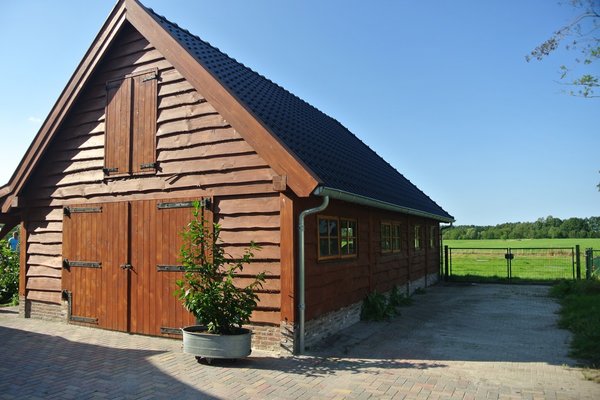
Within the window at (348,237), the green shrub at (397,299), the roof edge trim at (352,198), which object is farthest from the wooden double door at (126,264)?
the green shrub at (397,299)

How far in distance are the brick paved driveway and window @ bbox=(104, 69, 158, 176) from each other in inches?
129

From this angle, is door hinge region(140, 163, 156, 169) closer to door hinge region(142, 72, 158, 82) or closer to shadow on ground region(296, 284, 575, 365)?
door hinge region(142, 72, 158, 82)

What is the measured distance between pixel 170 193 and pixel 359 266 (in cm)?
422

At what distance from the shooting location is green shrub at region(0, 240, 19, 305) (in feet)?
45.0

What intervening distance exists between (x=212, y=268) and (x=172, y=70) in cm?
401

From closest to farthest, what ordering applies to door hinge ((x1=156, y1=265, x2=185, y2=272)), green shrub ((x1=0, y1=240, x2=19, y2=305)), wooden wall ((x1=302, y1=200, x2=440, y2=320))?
wooden wall ((x1=302, y1=200, x2=440, y2=320)), door hinge ((x1=156, y1=265, x2=185, y2=272)), green shrub ((x1=0, y1=240, x2=19, y2=305))

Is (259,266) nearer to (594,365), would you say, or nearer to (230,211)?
(230,211)

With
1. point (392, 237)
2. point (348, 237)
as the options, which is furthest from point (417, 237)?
point (348, 237)

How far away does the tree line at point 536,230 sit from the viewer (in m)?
56.0

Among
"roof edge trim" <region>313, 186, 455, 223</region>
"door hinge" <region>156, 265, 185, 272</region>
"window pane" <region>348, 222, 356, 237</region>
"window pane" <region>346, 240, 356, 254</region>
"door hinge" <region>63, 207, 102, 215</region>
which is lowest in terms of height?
"door hinge" <region>156, 265, 185, 272</region>

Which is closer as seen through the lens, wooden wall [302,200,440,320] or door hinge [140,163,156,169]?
wooden wall [302,200,440,320]

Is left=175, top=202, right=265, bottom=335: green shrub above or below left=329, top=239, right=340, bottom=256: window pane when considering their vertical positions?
below

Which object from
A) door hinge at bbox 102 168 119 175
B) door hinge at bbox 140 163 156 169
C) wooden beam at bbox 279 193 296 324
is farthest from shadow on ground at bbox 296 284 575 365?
door hinge at bbox 102 168 119 175

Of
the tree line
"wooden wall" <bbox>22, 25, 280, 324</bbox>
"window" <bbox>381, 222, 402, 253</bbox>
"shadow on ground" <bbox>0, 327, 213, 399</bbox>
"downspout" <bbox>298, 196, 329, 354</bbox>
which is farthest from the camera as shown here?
the tree line
